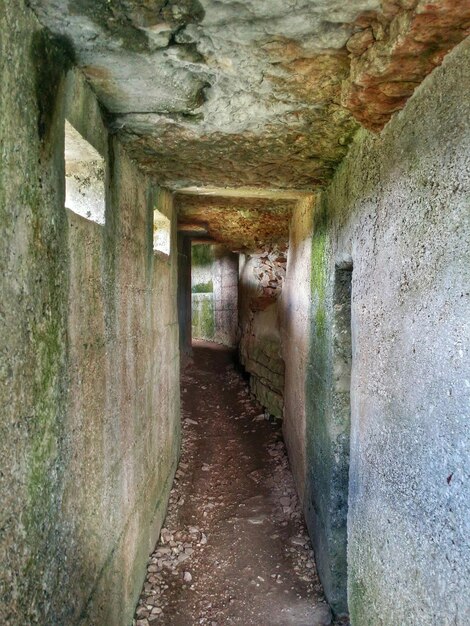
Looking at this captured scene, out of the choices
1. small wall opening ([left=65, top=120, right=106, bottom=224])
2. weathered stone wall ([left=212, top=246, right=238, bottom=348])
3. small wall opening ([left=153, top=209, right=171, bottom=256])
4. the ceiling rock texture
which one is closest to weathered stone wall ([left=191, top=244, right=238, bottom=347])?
weathered stone wall ([left=212, top=246, right=238, bottom=348])

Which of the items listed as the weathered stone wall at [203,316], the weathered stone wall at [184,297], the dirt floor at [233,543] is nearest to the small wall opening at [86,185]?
the dirt floor at [233,543]

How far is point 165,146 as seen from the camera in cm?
292

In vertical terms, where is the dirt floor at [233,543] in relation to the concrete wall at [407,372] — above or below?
below

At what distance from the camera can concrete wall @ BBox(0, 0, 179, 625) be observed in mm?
1434

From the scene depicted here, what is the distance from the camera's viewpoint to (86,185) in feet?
8.00

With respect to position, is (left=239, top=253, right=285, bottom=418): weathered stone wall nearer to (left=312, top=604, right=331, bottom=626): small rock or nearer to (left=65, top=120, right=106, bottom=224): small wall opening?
(left=312, top=604, right=331, bottom=626): small rock

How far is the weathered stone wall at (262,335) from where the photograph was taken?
696 cm

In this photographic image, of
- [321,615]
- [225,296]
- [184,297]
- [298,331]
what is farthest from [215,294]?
[321,615]

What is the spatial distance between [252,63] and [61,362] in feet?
4.90

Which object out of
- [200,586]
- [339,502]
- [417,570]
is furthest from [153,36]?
[200,586]

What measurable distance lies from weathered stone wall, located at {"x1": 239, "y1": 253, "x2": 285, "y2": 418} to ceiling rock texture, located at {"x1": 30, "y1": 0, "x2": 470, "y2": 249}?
14.6ft

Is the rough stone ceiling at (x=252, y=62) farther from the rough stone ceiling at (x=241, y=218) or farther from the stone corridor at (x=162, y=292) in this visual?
the rough stone ceiling at (x=241, y=218)

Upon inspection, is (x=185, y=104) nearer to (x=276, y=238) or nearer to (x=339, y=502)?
(x=339, y=502)

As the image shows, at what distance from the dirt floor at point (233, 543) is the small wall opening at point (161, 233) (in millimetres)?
2640
